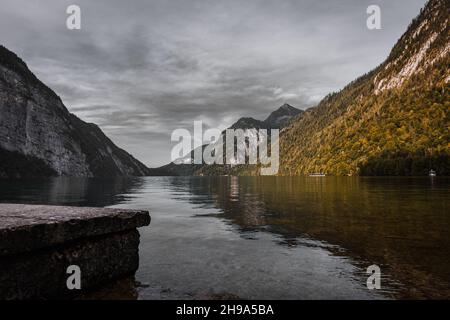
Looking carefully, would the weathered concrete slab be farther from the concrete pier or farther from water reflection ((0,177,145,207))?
water reflection ((0,177,145,207))

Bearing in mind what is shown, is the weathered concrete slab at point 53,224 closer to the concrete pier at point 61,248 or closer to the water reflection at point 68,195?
the concrete pier at point 61,248

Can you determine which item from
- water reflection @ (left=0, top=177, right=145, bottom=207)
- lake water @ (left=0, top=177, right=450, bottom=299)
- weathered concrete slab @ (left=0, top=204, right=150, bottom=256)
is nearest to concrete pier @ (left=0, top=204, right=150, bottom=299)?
weathered concrete slab @ (left=0, top=204, right=150, bottom=256)

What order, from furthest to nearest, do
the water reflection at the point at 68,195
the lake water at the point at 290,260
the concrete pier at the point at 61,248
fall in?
the water reflection at the point at 68,195 → the lake water at the point at 290,260 → the concrete pier at the point at 61,248

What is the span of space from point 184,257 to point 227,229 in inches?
226

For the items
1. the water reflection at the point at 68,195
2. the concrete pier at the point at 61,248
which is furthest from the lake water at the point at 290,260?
the water reflection at the point at 68,195

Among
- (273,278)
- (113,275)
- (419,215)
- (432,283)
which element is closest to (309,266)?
(273,278)

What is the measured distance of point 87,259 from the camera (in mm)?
6855

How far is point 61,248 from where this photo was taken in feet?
21.0

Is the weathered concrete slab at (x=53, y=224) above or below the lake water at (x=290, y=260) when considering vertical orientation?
above

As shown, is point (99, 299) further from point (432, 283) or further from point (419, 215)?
point (419, 215)

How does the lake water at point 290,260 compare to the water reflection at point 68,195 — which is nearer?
the lake water at point 290,260

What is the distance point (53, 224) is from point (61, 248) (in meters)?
0.58

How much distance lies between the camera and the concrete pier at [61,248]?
5.58m

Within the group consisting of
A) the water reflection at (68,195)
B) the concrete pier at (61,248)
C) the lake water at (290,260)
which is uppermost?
the concrete pier at (61,248)
